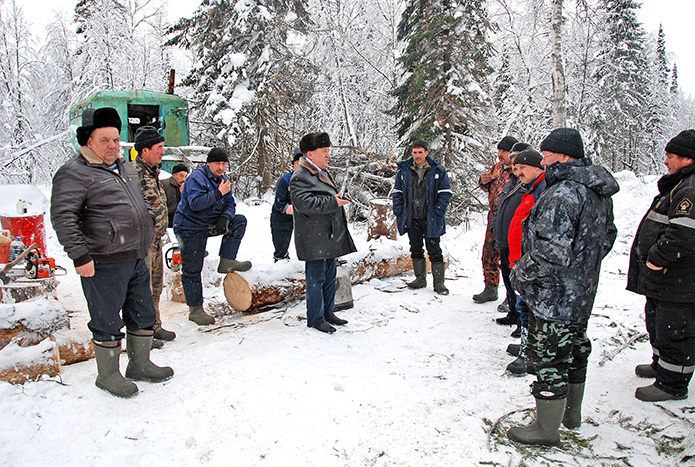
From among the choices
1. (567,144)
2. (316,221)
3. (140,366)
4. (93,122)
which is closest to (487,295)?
(316,221)

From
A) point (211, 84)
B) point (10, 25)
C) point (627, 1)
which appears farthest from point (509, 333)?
point (627, 1)

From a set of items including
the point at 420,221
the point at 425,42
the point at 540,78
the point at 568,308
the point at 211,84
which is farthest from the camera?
the point at 540,78

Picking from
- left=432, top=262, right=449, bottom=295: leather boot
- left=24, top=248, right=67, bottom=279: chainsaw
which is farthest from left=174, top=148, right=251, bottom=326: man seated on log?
left=432, top=262, right=449, bottom=295: leather boot

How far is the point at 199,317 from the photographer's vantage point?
484cm

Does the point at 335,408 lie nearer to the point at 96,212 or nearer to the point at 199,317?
the point at 96,212

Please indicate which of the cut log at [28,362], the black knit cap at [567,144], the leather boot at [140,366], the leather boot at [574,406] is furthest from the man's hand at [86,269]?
the leather boot at [574,406]

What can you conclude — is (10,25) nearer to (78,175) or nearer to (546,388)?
(78,175)

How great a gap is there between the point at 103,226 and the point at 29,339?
1439 millimetres

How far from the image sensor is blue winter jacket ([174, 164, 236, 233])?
4.54 m

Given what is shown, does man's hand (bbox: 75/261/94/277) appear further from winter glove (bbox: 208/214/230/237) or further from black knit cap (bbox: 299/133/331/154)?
black knit cap (bbox: 299/133/331/154)

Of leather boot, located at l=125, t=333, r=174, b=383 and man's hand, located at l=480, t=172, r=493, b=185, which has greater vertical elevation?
man's hand, located at l=480, t=172, r=493, b=185

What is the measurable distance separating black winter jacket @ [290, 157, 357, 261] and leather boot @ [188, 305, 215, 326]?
1.37 m

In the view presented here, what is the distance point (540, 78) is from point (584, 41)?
3.03m

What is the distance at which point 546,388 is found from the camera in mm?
2633
